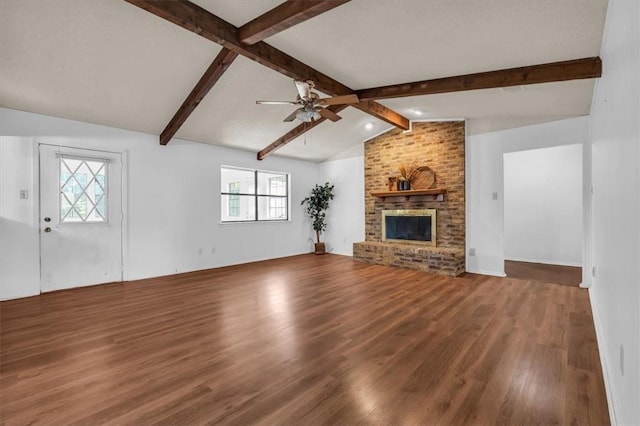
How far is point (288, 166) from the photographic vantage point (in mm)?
7895

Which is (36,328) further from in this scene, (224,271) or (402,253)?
(402,253)

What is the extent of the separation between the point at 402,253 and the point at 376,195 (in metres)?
1.52

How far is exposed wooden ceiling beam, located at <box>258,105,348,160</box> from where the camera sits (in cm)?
574

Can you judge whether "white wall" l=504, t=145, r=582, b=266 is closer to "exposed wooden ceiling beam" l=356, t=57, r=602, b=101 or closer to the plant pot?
"exposed wooden ceiling beam" l=356, t=57, r=602, b=101

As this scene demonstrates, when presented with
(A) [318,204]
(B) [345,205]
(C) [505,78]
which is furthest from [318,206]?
(C) [505,78]

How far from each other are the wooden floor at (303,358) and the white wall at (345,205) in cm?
353

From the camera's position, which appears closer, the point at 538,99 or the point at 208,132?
the point at 538,99

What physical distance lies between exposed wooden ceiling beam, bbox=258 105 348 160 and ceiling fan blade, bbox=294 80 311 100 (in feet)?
4.88

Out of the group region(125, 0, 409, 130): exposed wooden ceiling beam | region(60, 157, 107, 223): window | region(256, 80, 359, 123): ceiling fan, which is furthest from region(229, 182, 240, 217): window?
region(125, 0, 409, 130): exposed wooden ceiling beam

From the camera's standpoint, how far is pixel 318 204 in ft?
26.7

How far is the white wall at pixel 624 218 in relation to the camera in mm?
1311

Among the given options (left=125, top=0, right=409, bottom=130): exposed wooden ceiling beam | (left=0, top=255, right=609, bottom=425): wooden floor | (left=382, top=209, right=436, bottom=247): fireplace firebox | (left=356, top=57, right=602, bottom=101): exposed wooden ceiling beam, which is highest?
(left=125, top=0, right=409, bottom=130): exposed wooden ceiling beam

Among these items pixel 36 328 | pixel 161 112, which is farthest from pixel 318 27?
pixel 36 328

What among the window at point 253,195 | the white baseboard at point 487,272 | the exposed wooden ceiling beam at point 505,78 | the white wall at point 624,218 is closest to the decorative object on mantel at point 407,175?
the white baseboard at point 487,272
